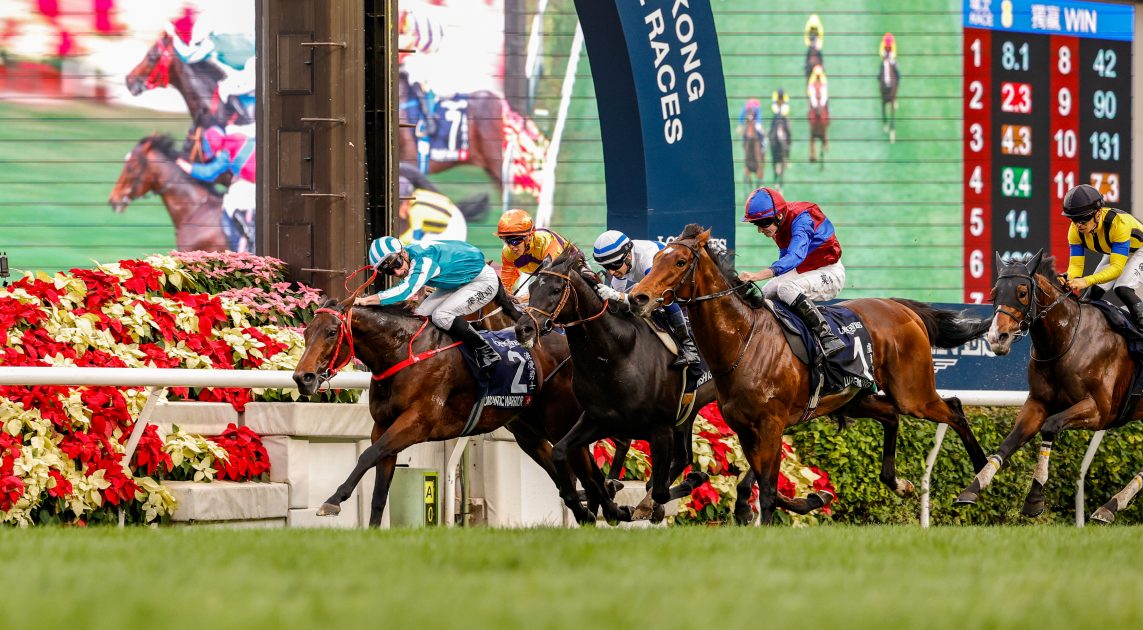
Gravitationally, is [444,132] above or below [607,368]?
above

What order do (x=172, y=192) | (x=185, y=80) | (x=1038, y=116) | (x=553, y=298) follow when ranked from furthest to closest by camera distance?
1. (x=185, y=80)
2. (x=172, y=192)
3. (x=1038, y=116)
4. (x=553, y=298)

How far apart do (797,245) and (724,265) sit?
508mm

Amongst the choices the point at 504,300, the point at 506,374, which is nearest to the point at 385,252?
the point at 504,300

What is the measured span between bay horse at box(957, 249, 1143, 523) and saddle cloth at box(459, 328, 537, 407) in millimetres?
2435

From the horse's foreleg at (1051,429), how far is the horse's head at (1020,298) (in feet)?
1.53

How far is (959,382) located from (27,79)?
11355 mm

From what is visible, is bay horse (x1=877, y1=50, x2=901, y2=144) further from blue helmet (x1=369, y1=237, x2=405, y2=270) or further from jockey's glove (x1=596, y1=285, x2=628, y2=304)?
blue helmet (x1=369, y1=237, x2=405, y2=270)

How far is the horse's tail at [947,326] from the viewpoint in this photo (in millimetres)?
8984

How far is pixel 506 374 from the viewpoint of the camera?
25.3 feet

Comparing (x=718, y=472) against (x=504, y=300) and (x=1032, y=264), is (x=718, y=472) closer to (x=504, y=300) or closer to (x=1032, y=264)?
(x=504, y=300)

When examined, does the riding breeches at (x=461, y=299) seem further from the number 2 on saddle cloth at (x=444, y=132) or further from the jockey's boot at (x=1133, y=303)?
the number 2 on saddle cloth at (x=444, y=132)

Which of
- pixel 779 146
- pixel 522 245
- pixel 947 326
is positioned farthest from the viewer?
pixel 779 146

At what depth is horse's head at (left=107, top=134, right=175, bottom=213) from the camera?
17594 millimetres

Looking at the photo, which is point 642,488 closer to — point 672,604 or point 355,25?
point 355,25
